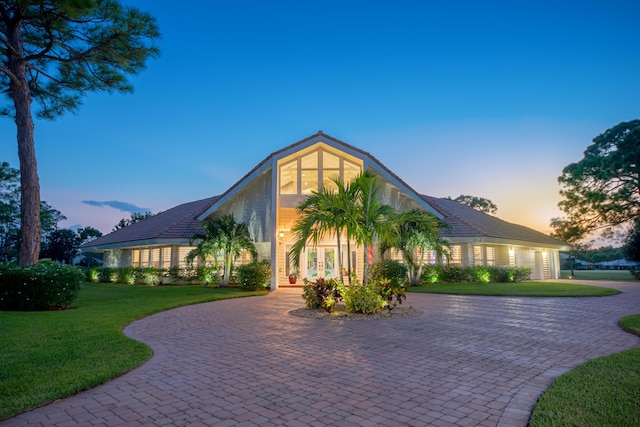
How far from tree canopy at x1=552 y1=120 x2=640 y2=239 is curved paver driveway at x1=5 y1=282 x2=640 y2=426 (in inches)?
987

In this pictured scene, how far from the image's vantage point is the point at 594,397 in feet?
11.9

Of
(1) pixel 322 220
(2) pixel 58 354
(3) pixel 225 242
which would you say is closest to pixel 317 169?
(3) pixel 225 242

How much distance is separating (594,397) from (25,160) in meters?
16.0

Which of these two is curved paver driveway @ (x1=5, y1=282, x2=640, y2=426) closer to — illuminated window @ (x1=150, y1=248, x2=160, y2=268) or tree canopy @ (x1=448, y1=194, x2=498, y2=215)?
illuminated window @ (x1=150, y1=248, x2=160, y2=268)

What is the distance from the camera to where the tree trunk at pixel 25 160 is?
12359 mm

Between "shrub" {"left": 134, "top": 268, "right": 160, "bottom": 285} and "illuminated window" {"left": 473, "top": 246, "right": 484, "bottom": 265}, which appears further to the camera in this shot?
"illuminated window" {"left": 473, "top": 246, "right": 484, "bottom": 265}

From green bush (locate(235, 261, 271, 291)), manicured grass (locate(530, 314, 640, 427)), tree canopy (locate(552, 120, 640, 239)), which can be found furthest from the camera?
tree canopy (locate(552, 120, 640, 239))

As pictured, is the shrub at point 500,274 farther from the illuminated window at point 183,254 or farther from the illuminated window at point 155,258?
the illuminated window at point 155,258

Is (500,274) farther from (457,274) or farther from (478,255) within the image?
(457,274)

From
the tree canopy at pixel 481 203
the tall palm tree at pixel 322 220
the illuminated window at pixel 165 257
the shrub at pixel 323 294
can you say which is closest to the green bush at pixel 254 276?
the illuminated window at pixel 165 257

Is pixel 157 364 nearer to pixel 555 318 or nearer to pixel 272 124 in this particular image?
pixel 555 318

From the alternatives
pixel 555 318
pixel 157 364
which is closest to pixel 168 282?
pixel 157 364

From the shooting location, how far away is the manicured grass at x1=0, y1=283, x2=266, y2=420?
4035mm

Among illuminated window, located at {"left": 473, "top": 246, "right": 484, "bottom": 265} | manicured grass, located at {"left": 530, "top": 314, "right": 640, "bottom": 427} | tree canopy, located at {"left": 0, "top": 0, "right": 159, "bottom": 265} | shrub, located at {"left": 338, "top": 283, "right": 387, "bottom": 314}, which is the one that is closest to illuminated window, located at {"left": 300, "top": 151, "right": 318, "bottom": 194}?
tree canopy, located at {"left": 0, "top": 0, "right": 159, "bottom": 265}
